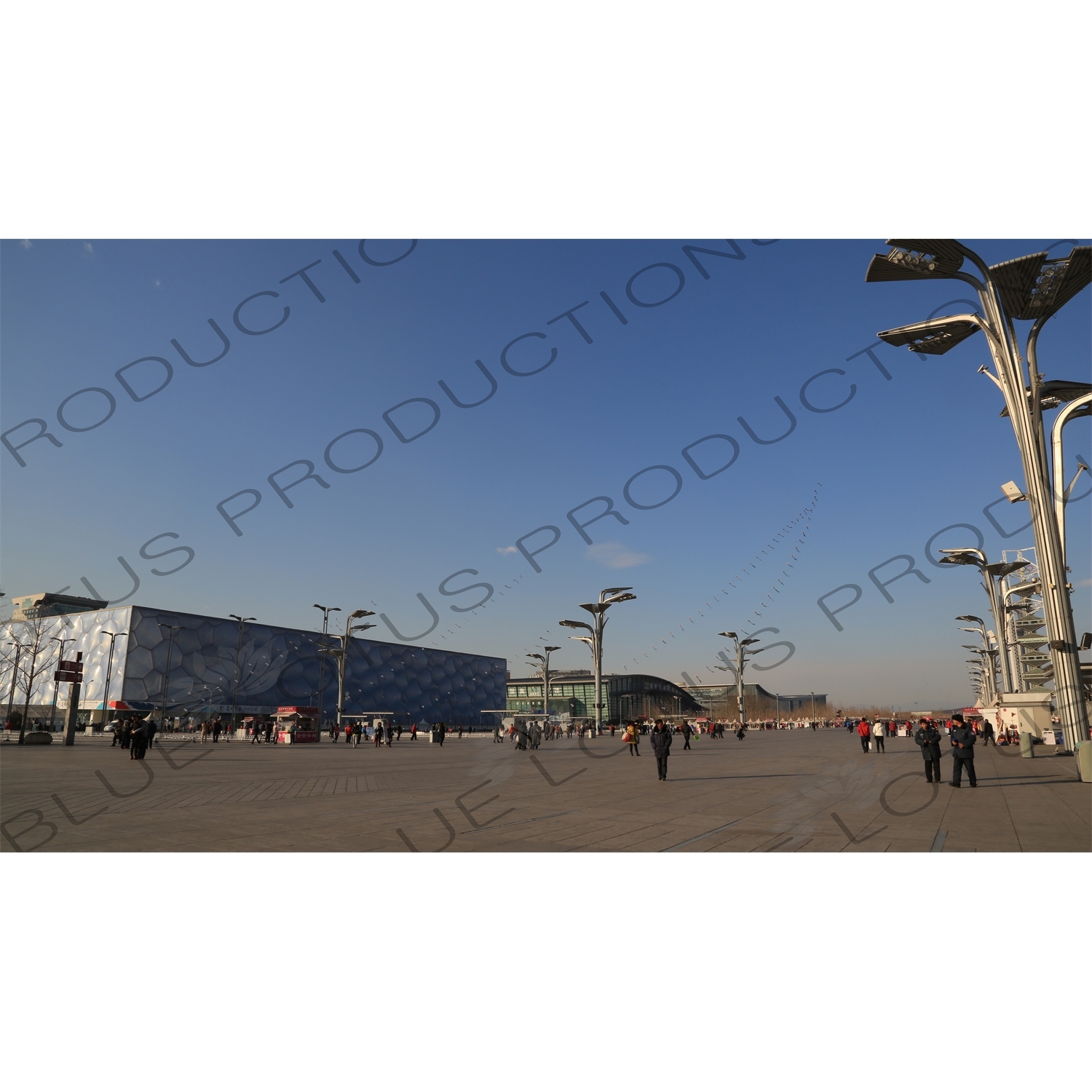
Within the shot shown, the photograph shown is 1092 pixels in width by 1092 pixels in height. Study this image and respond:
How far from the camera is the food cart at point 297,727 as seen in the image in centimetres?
4409

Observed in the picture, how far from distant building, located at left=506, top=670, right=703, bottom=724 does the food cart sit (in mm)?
65538

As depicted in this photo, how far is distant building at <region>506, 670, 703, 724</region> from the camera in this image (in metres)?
117

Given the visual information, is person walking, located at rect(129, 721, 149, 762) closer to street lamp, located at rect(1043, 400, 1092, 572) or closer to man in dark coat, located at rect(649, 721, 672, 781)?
man in dark coat, located at rect(649, 721, 672, 781)

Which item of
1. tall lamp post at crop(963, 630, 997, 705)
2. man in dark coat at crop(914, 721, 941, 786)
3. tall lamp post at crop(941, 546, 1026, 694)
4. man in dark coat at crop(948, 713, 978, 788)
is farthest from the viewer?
tall lamp post at crop(963, 630, 997, 705)

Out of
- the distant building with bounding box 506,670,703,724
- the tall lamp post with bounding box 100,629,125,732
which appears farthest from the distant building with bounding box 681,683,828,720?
the tall lamp post with bounding box 100,629,125,732

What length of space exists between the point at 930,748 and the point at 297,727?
38.7 metres

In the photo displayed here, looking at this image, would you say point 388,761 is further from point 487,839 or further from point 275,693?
point 275,693

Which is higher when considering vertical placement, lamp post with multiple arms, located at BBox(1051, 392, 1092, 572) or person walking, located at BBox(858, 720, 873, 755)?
lamp post with multiple arms, located at BBox(1051, 392, 1092, 572)

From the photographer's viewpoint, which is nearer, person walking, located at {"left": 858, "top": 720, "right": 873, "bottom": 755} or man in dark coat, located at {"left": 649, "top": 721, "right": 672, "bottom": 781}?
man in dark coat, located at {"left": 649, "top": 721, "right": 672, "bottom": 781}

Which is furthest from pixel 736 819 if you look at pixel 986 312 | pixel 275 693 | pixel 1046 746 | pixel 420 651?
pixel 420 651

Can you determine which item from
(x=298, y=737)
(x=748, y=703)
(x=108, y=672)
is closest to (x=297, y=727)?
(x=298, y=737)

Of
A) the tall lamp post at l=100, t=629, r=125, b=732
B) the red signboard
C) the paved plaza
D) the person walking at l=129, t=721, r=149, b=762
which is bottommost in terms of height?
the red signboard

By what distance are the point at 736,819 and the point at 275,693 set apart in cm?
8252

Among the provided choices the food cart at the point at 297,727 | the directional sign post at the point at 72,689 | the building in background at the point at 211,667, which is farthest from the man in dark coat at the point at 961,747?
the building in background at the point at 211,667
